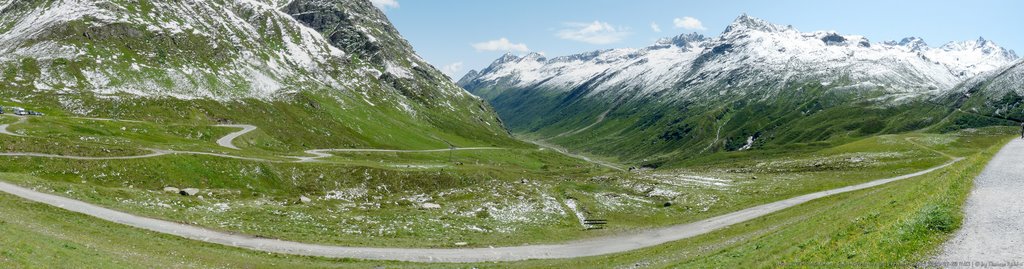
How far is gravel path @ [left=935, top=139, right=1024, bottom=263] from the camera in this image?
19172mm

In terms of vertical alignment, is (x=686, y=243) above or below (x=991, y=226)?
below

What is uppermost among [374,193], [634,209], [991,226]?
[991,226]

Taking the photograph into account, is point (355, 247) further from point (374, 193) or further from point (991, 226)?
point (991, 226)

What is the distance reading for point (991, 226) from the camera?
2194cm

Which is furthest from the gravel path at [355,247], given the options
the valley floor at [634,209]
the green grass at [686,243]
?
Answer: the green grass at [686,243]

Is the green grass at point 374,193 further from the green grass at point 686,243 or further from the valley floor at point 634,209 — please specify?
the green grass at point 686,243

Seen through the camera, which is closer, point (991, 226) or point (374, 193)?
point (991, 226)

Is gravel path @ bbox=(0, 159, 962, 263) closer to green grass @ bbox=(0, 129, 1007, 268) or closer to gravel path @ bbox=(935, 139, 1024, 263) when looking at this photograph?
green grass @ bbox=(0, 129, 1007, 268)

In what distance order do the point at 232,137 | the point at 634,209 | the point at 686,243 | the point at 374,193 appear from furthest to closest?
the point at 232,137 < the point at 374,193 < the point at 634,209 < the point at 686,243

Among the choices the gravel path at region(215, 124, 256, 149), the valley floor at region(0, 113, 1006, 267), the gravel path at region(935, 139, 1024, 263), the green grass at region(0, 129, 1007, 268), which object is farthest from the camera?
the gravel path at region(215, 124, 256, 149)

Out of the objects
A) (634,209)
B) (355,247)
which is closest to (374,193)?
(355,247)

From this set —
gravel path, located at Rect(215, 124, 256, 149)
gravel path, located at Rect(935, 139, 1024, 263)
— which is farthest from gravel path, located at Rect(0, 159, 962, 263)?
gravel path, located at Rect(215, 124, 256, 149)

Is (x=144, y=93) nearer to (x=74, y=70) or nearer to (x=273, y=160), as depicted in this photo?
(x=74, y=70)

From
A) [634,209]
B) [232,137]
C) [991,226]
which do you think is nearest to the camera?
[991,226]
